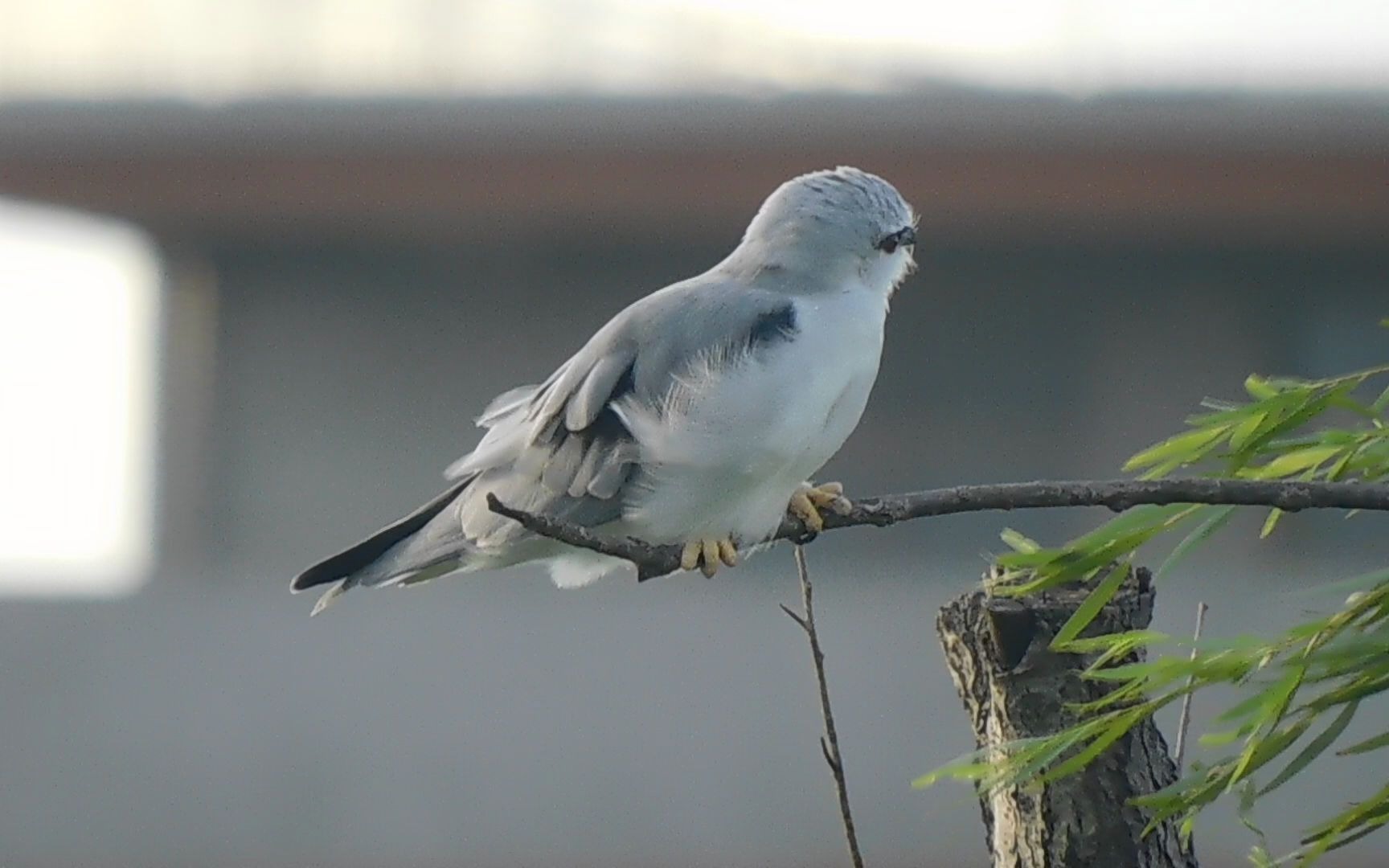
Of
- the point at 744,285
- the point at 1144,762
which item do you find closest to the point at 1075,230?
the point at 744,285

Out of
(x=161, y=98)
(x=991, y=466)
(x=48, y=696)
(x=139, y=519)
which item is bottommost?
(x=48, y=696)

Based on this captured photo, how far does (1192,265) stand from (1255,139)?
3.40 ft

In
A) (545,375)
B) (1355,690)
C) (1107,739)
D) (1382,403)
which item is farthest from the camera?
(545,375)

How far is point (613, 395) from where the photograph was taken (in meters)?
2.70

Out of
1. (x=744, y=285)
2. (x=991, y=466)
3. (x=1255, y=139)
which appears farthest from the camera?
(x=991, y=466)

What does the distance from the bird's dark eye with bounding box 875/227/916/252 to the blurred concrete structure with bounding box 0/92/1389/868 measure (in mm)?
3598

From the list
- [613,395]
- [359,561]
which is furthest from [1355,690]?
[359,561]

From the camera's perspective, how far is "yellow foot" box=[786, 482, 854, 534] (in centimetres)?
261

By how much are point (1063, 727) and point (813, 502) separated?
0.67m

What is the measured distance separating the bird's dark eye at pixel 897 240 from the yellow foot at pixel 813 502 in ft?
1.44

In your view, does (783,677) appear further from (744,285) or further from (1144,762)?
(1144,762)

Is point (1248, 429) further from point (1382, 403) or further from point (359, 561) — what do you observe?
point (359, 561)

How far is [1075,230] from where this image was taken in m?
7.45

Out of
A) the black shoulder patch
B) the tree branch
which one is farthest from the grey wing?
the tree branch
